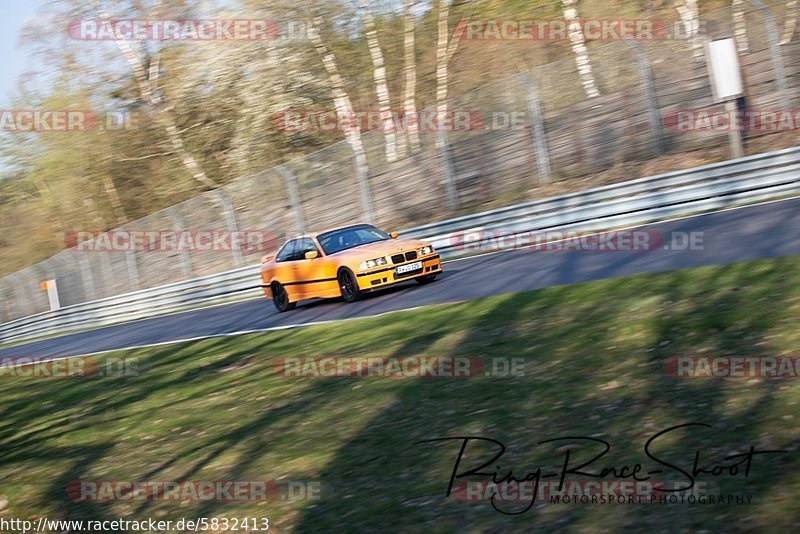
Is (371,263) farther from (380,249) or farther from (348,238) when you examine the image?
(348,238)

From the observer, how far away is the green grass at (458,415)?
19.9 ft

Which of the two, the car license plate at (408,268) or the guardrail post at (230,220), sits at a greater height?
the guardrail post at (230,220)

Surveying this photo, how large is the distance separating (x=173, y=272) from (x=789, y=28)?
2053 centimetres

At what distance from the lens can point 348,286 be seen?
17047 mm

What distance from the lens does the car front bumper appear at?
Answer: 16.4 metres

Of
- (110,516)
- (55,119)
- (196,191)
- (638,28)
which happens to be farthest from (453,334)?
(55,119)

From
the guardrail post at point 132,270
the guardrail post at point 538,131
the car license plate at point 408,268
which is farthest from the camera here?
the guardrail post at point 132,270

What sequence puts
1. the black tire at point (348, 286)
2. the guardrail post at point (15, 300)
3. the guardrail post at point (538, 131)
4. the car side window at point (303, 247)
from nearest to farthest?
1. the black tire at point (348, 286)
2. the car side window at point (303, 247)
3. the guardrail post at point (538, 131)
4. the guardrail post at point (15, 300)

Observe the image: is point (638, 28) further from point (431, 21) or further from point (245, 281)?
point (245, 281)

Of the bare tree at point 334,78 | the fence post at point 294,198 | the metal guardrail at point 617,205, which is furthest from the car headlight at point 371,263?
the bare tree at point 334,78

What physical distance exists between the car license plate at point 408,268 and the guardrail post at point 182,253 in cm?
1623

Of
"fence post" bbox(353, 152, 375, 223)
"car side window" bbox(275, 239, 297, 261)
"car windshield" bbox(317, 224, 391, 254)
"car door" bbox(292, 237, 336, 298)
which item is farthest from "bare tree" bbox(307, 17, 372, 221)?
"car windshield" bbox(317, 224, 391, 254)

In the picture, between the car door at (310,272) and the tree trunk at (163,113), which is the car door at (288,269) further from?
the tree trunk at (163,113)

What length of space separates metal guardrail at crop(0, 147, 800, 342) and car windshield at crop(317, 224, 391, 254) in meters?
4.24
